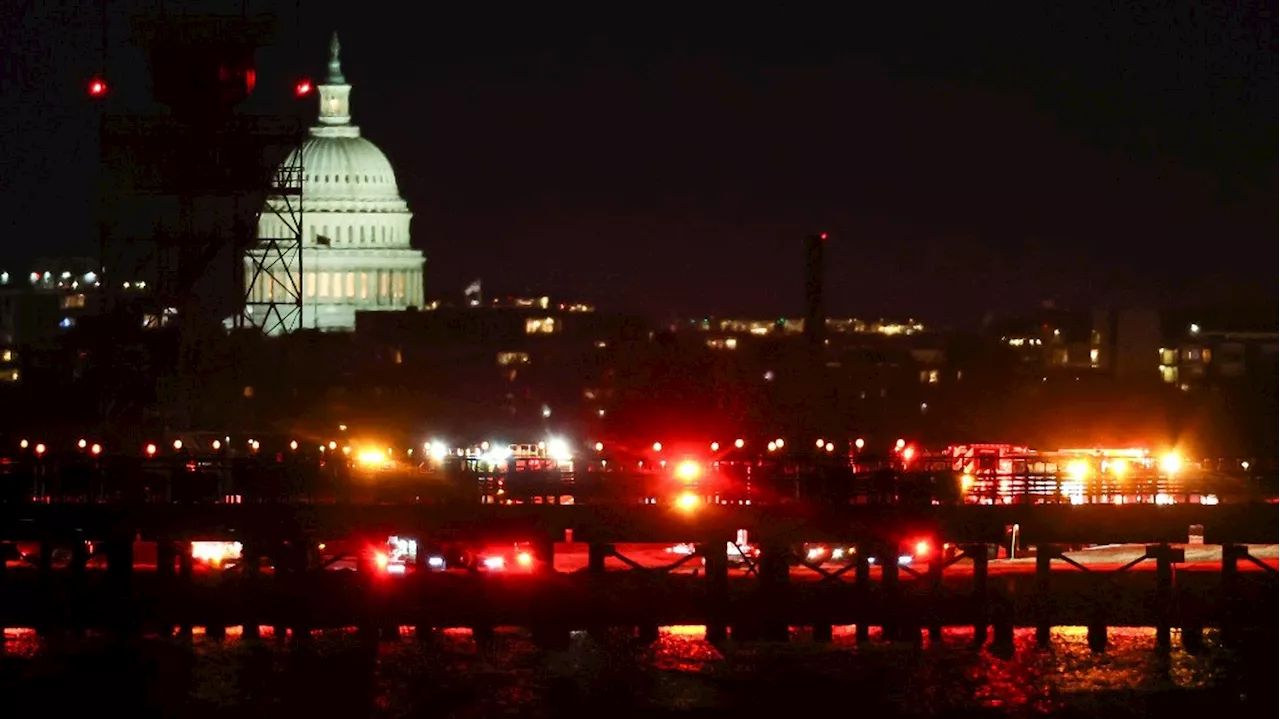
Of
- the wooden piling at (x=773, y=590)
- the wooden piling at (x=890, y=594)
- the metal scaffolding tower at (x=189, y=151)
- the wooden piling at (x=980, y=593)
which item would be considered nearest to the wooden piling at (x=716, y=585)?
the wooden piling at (x=773, y=590)

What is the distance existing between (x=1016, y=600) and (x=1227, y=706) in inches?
321

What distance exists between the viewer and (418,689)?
248ft

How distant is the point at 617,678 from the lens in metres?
77.1

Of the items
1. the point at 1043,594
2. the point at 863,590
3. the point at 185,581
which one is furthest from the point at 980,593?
the point at 185,581

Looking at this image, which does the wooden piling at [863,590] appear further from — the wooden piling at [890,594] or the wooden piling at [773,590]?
the wooden piling at [773,590]

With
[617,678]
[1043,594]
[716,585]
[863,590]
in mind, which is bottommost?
[617,678]

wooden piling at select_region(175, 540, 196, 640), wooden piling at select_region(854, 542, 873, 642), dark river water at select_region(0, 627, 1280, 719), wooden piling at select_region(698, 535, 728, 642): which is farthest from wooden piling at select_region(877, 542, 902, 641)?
wooden piling at select_region(175, 540, 196, 640)

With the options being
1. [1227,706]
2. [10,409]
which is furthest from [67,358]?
[1227,706]

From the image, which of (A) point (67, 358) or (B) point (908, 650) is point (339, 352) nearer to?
(A) point (67, 358)

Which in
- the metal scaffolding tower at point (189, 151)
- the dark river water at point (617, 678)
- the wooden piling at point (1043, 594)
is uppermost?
the metal scaffolding tower at point (189, 151)

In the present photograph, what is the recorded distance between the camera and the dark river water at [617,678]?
242 feet

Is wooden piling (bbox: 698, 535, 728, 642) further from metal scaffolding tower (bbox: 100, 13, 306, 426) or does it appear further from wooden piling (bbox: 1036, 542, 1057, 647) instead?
metal scaffolding tower (bbox: 100, 13, 306, 426)

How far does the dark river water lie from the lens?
73688 millimetres

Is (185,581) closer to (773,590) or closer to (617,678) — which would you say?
(617,678)
